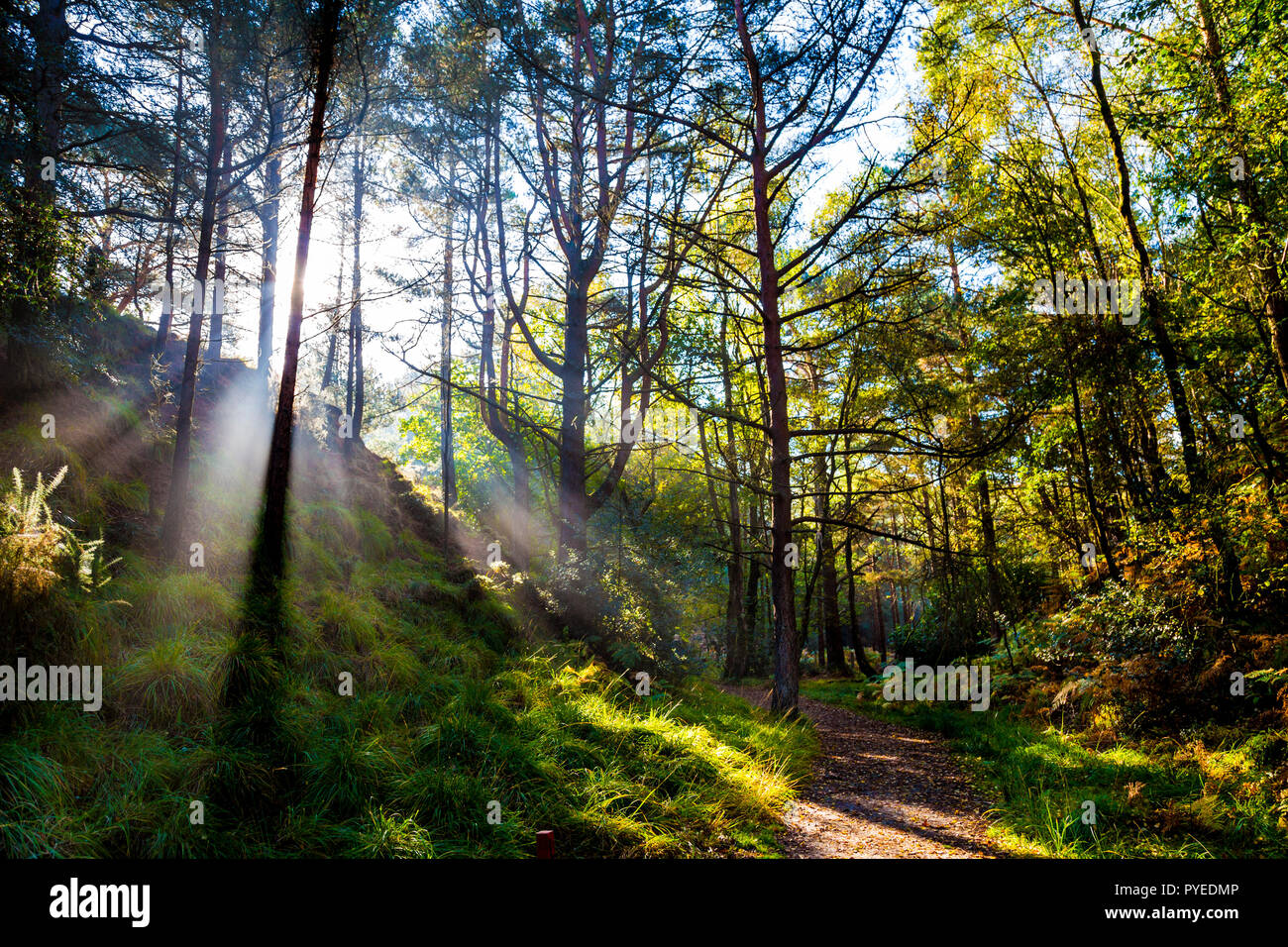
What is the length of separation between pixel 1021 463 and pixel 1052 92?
6.00 meters

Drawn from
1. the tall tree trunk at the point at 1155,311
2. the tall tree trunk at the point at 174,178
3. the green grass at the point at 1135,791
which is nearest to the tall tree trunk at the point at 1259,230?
the tall tree trunk at the point at 1155,311

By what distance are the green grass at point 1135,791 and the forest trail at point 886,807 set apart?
0.84ft

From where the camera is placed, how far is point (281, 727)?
4.12 m

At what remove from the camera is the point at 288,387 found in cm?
555

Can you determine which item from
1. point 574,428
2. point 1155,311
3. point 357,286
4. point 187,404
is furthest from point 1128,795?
point 357,286

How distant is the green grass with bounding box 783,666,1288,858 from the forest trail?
0.26 metres

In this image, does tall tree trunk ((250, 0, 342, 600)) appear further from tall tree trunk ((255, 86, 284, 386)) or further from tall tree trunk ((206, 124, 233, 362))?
tall tree trunk ((255, 86, 284, 386))

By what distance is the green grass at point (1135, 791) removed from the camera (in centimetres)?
373

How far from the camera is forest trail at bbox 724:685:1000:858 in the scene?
387cm

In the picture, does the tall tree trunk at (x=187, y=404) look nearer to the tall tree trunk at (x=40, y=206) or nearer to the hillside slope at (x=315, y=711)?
the hillside slope at (x=315, y=711)

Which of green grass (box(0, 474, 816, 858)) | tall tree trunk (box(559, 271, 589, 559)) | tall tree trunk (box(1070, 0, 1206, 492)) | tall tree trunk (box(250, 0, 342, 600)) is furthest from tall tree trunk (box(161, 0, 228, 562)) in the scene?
tall tree trunk (box(1070, 0, 1206, 492))

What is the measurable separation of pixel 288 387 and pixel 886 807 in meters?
6.89

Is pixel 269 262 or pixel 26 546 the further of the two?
pixel 269 262

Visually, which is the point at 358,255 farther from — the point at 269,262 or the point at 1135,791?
the point at 1135,791
